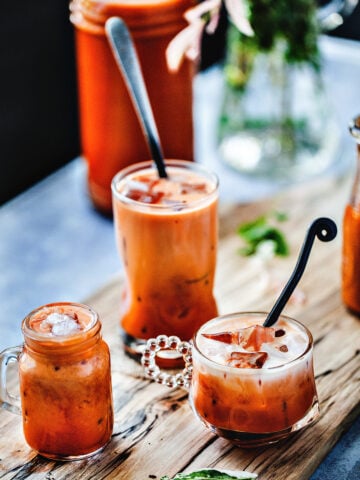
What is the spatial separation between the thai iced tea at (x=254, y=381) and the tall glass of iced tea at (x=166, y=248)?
16cm

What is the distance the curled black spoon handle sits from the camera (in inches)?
50.9

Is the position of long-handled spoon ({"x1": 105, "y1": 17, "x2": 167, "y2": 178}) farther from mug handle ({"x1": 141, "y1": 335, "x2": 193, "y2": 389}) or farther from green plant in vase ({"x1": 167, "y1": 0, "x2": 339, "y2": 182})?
green plant in vase ({"x1": 167, "y1": 0, "x2": 339, "y2": 182})

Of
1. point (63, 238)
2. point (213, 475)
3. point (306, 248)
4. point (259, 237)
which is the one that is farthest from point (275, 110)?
point (213, 475)

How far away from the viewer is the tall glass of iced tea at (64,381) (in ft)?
4.10

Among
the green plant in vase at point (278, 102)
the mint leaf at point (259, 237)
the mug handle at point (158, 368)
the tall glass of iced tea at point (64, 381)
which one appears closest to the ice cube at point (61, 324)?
the tall glass of iced tea at point (64, 381)

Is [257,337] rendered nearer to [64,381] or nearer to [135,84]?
[64,381]

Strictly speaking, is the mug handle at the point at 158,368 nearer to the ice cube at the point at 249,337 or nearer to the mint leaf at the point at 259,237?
the ice cube at the point at 249,337

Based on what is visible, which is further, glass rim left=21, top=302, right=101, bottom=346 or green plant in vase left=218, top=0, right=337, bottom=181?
green plant in vase left=218, top=0, right=337, bottom=181

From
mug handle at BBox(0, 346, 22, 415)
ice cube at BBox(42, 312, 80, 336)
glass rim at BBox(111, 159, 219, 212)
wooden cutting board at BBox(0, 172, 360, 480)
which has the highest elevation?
glass rim at BBox(111, 159, 219, 212)

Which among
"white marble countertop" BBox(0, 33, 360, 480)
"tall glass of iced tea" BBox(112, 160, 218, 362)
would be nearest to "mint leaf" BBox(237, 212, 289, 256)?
"white marble countertop" BBox(0, 33, 360, 480)

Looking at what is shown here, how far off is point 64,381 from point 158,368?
0.23 m

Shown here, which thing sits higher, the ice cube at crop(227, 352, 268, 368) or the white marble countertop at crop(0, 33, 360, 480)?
the ice cube at crop(227, 352, 268, 368)

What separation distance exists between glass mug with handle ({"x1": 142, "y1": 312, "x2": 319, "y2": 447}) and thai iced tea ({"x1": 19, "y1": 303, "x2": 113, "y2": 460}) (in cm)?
13

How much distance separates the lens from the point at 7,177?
232cm
